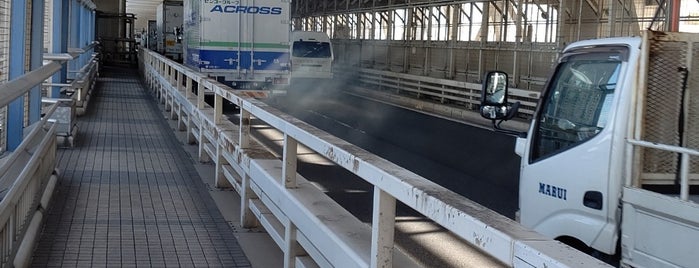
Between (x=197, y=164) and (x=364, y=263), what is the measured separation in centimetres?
762

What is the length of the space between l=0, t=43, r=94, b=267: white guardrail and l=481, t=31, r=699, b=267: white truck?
3141mm

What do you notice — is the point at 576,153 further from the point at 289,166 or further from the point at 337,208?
the point at 289,166

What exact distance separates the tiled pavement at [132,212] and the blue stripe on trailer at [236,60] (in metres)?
8.72

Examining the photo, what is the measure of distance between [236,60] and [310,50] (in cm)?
905

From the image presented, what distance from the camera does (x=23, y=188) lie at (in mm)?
5746

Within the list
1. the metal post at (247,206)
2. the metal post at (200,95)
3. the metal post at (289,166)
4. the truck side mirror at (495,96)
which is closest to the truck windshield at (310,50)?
the metal post at (200,95)

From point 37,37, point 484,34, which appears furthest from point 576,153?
point 484,34

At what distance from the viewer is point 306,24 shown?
51.1 metres

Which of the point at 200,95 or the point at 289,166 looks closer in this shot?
the point at 289,166

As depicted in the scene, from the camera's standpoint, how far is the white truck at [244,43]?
878 inches

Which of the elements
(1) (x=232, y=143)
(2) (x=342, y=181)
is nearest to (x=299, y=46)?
(2) (x=342, y=181)

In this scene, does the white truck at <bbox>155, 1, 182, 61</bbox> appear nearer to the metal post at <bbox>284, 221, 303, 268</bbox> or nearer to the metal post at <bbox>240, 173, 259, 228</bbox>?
the metal post at <bbox>240, 173, 259, 228</bbox>

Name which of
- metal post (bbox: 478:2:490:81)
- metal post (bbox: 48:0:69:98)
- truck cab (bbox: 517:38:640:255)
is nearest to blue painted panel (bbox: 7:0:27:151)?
truck cab (bbox: 517:38:640:255)

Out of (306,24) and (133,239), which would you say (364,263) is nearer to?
(133,239)
